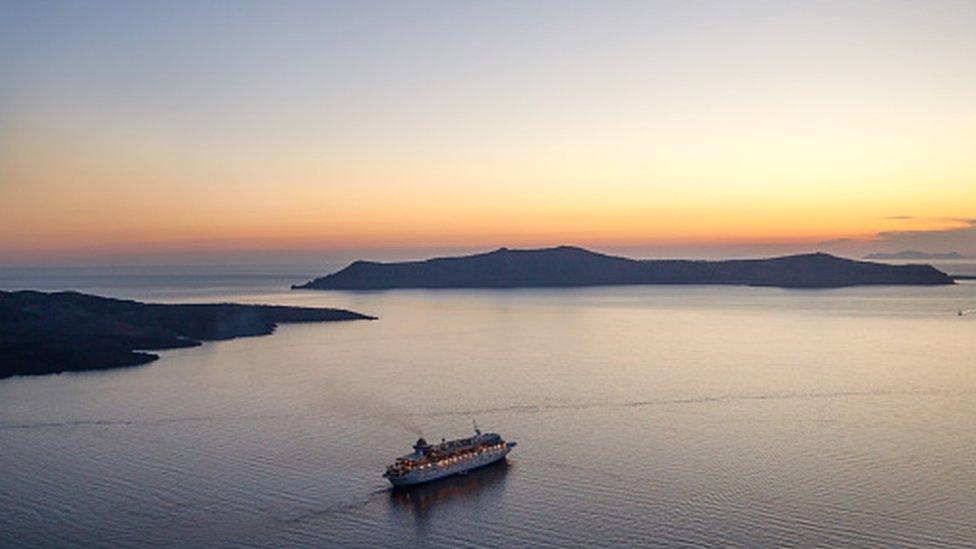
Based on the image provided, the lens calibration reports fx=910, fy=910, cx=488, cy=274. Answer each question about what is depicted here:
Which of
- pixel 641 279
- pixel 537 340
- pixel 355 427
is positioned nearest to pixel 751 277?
pixel 641 279

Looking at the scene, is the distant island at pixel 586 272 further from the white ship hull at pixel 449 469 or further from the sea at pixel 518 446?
the white ship hull at pixel 449 469

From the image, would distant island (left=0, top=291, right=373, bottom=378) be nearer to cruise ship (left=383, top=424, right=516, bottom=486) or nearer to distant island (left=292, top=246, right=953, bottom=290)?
cruise ship (left=383, top=424, right=516, bottom=486)

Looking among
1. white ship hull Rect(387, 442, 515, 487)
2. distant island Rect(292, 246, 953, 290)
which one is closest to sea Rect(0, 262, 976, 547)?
white ship hull Rect(387, 442, 515, 487)

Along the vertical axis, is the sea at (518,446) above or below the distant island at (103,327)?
below

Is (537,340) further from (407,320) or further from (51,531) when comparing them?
(51,531)

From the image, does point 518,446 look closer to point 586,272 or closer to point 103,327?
point 103,327

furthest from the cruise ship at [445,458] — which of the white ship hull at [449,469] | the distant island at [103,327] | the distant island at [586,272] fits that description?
the distant island at [586,272]
